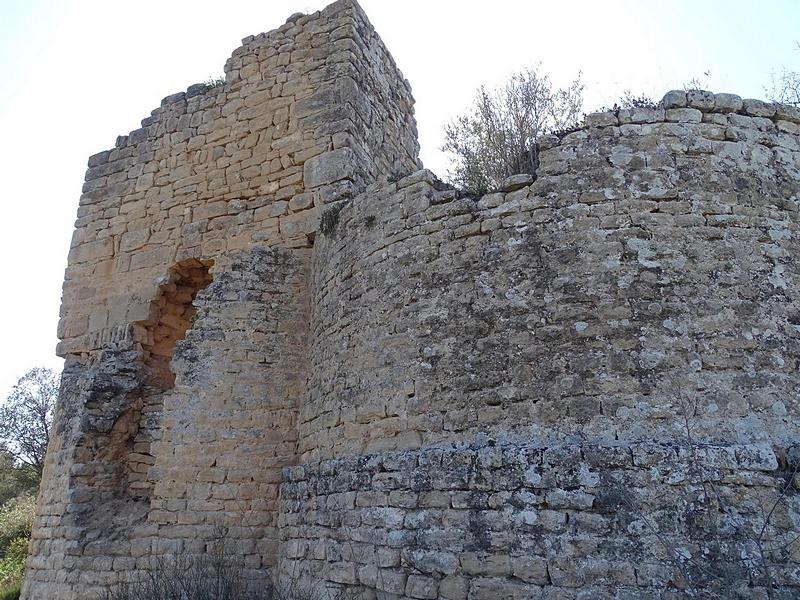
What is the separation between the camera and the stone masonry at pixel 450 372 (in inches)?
149

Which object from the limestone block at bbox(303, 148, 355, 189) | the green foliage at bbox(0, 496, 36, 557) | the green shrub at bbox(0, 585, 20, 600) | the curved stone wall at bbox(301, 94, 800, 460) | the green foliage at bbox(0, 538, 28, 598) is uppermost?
the limestone block at bbox(303, 148, 355, 189)

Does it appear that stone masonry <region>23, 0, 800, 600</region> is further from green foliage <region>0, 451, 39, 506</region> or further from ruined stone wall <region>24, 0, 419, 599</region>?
green foliage <region>0, 451, 39, 506</region>

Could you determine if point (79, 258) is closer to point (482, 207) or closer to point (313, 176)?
point (313, 176)

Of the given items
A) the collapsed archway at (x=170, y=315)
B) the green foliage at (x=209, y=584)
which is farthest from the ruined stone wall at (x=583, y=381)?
the collapsed archway at (x=170, y=315)

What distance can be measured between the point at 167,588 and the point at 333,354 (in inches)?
86.7

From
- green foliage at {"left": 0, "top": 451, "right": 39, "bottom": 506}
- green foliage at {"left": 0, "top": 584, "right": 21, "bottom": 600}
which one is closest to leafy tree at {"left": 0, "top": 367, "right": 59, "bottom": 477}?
green foliage at {"left": 0, "top": 451, "right": 39, "bottom": 506}

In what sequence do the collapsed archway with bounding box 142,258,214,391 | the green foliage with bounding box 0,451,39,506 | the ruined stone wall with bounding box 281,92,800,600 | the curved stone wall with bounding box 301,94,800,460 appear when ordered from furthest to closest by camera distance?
the green foliage with bounding box 0,451,39,506 → the collapsed archway with bounding box 142,258,214,391 → the curved stone wall with bounding box 301,94,800,460 → the ruined stone wall with bounding box 281,92,800,600

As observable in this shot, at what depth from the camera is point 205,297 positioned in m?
6.71

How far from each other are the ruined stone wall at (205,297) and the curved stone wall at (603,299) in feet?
4.27

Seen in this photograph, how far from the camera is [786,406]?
397cm

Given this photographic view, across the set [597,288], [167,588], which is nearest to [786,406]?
[597,288]

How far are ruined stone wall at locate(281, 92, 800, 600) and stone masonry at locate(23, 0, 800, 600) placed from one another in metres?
0.02

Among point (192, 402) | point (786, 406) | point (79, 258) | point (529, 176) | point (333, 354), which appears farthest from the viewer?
point (79, 258)

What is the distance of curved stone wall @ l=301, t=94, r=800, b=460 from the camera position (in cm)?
407
